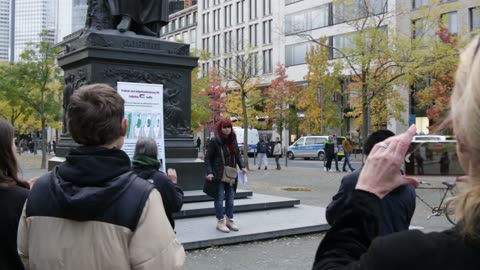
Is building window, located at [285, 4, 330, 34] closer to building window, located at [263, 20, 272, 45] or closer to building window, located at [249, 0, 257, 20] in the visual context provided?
building window, located at [263, 20, 272, 45]

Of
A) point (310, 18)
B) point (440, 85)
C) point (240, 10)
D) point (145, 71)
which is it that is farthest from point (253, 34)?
point (145, 71)

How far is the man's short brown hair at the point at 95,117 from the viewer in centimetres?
237

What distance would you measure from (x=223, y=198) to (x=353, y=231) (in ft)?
22.7

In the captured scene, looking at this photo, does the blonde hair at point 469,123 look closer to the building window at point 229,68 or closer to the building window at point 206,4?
the building window at point 229,68

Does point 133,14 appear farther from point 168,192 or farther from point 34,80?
point 34,80

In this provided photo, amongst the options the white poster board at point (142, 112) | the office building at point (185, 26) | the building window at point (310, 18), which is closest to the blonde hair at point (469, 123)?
the white poster board at point (142, 112)

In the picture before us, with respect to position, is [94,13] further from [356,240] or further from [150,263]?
[356,240]

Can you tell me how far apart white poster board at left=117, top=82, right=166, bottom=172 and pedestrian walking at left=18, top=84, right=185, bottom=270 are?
236 inches

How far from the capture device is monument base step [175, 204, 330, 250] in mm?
7949

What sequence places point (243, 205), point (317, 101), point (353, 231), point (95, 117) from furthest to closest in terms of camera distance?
point (317, 101) → point (243, 205) → point (95, 117) → point (353, 231)

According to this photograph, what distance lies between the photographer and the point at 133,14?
36.1 feet

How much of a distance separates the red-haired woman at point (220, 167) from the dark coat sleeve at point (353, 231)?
6.62m

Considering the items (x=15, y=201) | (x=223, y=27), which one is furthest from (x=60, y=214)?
(x=223, y=27)

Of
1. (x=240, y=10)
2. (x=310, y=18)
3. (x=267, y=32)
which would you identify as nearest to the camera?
(x=310, y=18)
